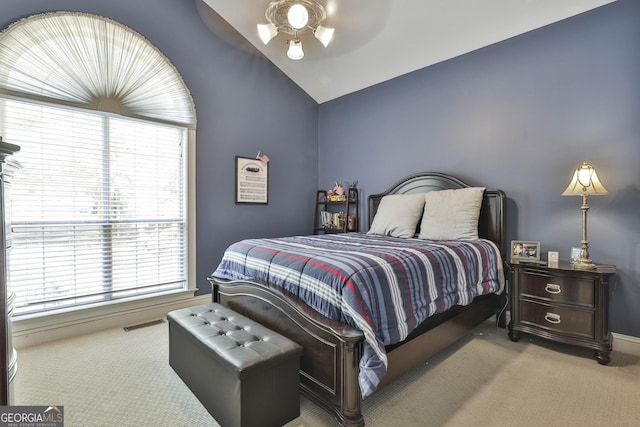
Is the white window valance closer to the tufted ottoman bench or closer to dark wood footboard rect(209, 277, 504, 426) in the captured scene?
dark wood footboard rect(209, 277, 504, 426)

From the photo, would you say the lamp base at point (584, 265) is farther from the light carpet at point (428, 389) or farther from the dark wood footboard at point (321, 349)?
the dark wood footboard at point (321, 349)

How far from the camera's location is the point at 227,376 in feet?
4.92

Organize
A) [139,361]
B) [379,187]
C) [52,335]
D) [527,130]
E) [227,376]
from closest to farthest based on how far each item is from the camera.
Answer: [227,376], [139,361], [52,335], [527,130], [379,187]

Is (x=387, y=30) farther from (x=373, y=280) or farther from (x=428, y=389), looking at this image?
(x=428, y=389)

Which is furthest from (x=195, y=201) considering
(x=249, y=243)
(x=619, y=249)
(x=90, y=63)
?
(x=619, y=249)

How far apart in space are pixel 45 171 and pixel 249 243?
6.00ft

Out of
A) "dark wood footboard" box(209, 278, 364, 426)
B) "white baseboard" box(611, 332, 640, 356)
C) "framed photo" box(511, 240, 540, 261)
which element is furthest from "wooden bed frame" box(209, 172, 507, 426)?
"white baseboard" box(611, 332, 640, 356)

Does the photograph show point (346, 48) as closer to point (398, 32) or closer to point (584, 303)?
point (398, 32)

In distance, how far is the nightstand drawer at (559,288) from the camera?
228 centimetres

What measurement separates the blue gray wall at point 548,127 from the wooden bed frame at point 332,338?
3.12 ft

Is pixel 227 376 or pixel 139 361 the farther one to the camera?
pixel 139 361

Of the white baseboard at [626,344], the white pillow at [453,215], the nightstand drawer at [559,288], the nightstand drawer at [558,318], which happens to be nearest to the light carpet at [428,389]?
the white baseboard at [626,344]

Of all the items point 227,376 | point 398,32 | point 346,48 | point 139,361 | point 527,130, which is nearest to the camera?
point 227,376

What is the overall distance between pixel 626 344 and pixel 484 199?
4.97 ft
